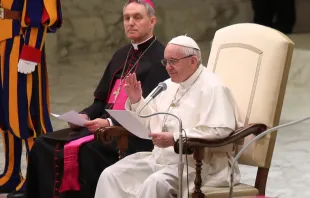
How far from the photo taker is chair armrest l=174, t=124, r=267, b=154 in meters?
3.00

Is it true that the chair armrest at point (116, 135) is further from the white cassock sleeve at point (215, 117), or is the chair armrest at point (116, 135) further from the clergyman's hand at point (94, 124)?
the white cassock sleeve at point (215, 117)

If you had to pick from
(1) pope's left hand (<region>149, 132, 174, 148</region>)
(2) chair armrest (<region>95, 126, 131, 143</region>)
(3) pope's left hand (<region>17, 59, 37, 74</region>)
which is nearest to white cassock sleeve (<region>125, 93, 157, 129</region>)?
(2) chair armrest (<region>95, 126, 131, 143</region>)

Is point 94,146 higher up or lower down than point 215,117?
lower down

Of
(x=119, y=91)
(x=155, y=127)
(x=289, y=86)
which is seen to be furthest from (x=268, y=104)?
(x=289, y=86)

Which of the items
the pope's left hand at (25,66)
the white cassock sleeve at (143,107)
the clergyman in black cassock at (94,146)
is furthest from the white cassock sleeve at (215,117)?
the pope's left hand at (25,66)

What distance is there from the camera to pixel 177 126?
3270 millimetres

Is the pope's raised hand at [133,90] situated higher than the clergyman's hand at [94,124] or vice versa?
the pope's raised hand at [133,90]

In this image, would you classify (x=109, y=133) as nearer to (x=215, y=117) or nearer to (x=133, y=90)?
(x=133, y=90)

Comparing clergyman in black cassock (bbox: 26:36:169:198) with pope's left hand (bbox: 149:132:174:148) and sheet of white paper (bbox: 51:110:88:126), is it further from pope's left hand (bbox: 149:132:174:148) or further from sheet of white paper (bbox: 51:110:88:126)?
pope's left hand (bbox: 149:132:174:148)

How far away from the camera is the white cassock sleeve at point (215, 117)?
3111mm

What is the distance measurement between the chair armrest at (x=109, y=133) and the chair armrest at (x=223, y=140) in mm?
483

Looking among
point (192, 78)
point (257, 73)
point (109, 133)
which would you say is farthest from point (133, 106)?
point (257, 73)

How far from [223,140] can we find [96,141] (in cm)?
81

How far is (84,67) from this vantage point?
831cm
